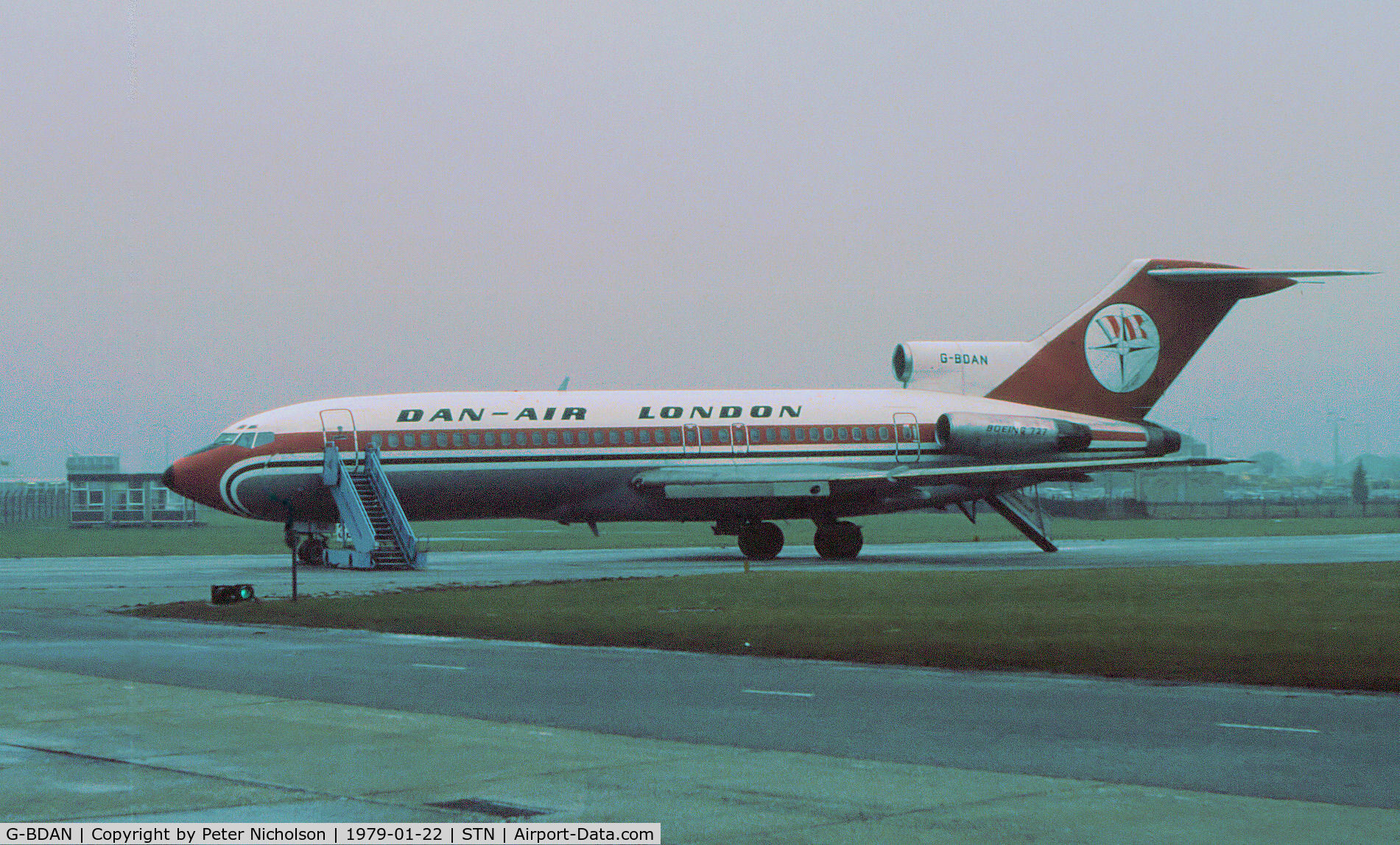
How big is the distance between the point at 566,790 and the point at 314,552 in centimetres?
3305

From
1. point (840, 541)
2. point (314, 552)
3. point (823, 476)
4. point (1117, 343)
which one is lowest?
point (840, 541)

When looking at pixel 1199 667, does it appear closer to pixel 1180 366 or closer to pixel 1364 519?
pixel 1180 366

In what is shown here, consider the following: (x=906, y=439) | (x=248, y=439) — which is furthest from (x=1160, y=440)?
(x=248, y=439)

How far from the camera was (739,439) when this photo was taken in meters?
42.8

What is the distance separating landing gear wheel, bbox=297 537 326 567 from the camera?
41.3 m

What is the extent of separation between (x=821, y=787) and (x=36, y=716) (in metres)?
7.03

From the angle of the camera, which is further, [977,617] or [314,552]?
[314,552]

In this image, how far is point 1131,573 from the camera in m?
31.3

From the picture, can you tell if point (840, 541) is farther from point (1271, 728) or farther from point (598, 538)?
point (1271, 728)

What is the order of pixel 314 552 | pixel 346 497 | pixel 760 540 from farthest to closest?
pixel 760 540 < pixel 314 552 < pixel 346 497

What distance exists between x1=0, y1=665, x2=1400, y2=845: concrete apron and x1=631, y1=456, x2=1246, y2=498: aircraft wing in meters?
28.5
